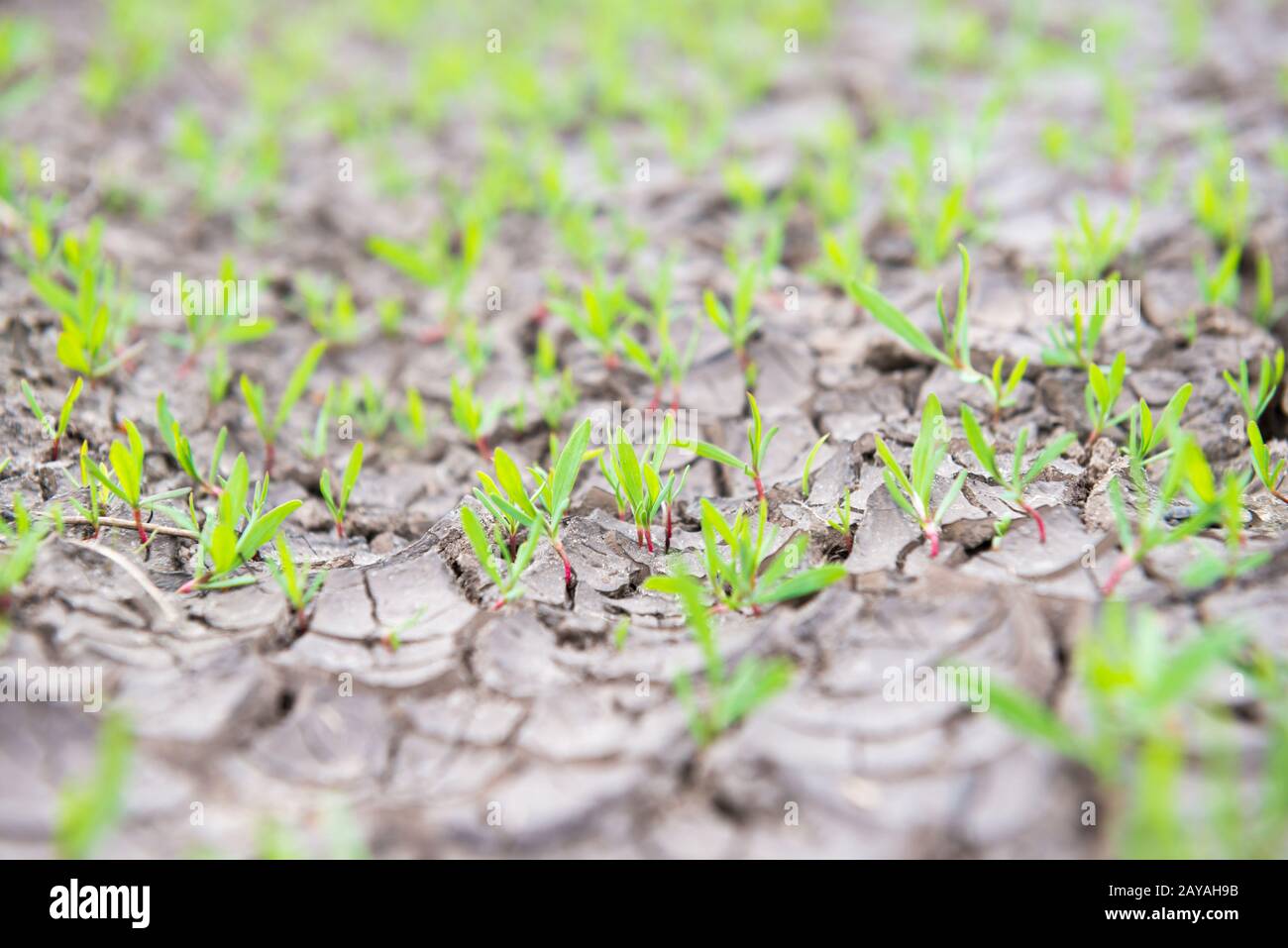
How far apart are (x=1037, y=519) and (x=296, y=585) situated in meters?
1.15

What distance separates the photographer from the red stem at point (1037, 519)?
143 centimetres

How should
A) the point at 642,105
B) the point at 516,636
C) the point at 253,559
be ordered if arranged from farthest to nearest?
the point at 642,105 < the point at 253,559 < the point at 516,636

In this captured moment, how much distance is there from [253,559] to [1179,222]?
7.43ft

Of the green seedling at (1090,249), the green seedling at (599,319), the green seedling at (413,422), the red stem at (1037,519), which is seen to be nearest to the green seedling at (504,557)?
the green seedling at (413,422)

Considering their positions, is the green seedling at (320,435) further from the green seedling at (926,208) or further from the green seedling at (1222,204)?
the green seedling at (1222,204)

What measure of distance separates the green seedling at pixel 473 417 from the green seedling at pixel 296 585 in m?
0.49

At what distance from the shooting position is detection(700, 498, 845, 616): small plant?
4.34ft

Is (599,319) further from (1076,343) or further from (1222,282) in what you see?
(1222,282)

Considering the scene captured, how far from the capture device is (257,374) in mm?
2160

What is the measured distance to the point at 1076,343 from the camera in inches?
72.5

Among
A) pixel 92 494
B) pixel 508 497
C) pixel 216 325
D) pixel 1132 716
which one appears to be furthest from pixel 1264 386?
pixel 216 325

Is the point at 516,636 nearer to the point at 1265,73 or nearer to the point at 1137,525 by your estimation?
the point at 1137,525

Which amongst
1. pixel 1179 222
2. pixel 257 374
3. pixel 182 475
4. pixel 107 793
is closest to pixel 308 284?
pixel 257 374

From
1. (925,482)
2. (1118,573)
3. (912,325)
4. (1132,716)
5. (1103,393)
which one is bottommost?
(1132,716)
